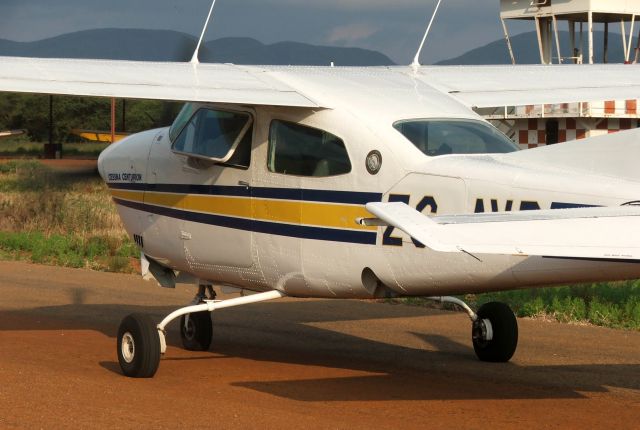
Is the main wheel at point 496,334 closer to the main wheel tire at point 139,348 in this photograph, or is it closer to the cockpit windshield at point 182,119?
the main wheel tire at point 139,348

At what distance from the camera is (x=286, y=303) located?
621 inches

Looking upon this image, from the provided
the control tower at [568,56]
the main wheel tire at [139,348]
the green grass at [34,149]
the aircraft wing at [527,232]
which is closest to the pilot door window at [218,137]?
the main wheel tire at [139,348]

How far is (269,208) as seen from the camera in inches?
385

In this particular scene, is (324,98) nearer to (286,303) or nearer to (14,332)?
(14,332)

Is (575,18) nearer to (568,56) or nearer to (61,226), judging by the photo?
(568,56)

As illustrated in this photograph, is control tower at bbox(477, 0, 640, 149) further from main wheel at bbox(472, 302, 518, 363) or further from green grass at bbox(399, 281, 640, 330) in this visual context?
main wheel at bbox(472, 302, 518, 363)

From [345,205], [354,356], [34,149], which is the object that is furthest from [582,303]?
[34,149]

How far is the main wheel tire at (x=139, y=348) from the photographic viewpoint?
9.98 m

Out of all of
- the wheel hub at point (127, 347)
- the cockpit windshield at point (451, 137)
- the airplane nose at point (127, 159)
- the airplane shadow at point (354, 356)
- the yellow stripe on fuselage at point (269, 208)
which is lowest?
the airplane shadow at point (354, 356)

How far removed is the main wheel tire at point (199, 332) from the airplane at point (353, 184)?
14 mm

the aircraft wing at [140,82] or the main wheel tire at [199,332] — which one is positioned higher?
the aircraft wing at [140,82]

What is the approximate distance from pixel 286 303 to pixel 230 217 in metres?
5.74

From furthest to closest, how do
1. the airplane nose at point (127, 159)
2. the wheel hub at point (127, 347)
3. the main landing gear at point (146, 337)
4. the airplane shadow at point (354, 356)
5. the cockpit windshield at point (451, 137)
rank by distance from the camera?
the airplane nose at point (127, 159) → the wheel hub at point (127, 347) → the main landing gear at point (146, 337) → the airplane shadow at point (354, 356) → the cockpit windshield at point (451, 137)

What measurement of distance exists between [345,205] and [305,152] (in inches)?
26.1
